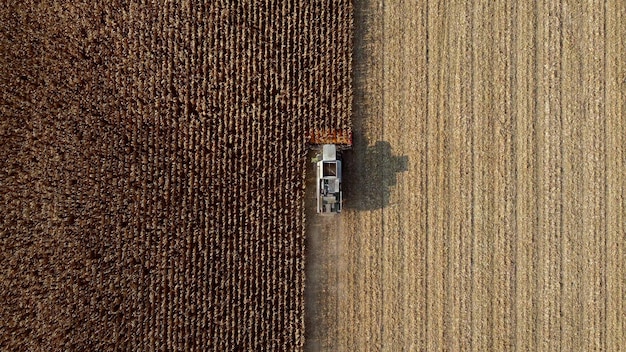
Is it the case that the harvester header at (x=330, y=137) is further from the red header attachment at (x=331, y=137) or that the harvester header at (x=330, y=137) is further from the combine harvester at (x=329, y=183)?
the combine harvester at (x=329, y=183)

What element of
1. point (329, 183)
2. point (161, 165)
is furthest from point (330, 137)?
point (161, 165)

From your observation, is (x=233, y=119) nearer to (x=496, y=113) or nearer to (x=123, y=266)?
(x=123, y=266)

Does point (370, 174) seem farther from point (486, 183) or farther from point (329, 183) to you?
point (486, 183)

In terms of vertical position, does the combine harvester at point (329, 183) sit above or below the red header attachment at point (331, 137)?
below

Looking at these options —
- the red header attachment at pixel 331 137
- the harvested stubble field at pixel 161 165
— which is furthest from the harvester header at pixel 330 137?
the harvested stubble field at pixel 161 165

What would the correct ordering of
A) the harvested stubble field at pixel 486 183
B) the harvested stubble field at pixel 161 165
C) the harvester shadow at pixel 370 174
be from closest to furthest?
the harvested stubble field at pixel 161 165 → the harvested stubble field at pixel 486 183 → the harvester shadow at pixel 370 174

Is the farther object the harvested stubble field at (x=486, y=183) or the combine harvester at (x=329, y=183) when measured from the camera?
the harvested stubble field at (x=486, y=183)
